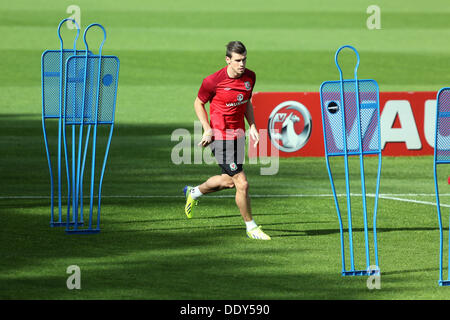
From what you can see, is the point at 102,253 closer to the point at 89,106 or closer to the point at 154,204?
the point at 89,106

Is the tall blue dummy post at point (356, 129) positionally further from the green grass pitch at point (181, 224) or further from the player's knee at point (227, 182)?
the player's knee at point (227, 182)

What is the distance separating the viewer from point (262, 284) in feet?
31.9

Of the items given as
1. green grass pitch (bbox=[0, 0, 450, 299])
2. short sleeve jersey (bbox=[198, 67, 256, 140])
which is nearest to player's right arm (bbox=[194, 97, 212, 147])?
short sleeve jersey (bbox=[198, 67, 256, 140])

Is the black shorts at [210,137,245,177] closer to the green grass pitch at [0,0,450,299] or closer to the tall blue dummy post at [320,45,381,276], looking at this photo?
the green grass pitch at [0,0,450,299]

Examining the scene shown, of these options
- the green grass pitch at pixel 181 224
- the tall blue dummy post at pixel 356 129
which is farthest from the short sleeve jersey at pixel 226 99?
the tall blue dummy post at pixel 356 129

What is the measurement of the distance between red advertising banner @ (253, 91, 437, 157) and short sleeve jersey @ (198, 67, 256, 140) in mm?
7663

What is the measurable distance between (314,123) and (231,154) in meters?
8.33

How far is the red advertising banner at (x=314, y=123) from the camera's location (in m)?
20.1

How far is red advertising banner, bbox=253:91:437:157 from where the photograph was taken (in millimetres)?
20094

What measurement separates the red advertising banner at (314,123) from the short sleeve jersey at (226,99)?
7663 mm

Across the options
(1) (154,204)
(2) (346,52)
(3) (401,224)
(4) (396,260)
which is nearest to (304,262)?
(4) (396,260)

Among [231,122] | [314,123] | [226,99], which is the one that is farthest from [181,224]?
[314,123]
